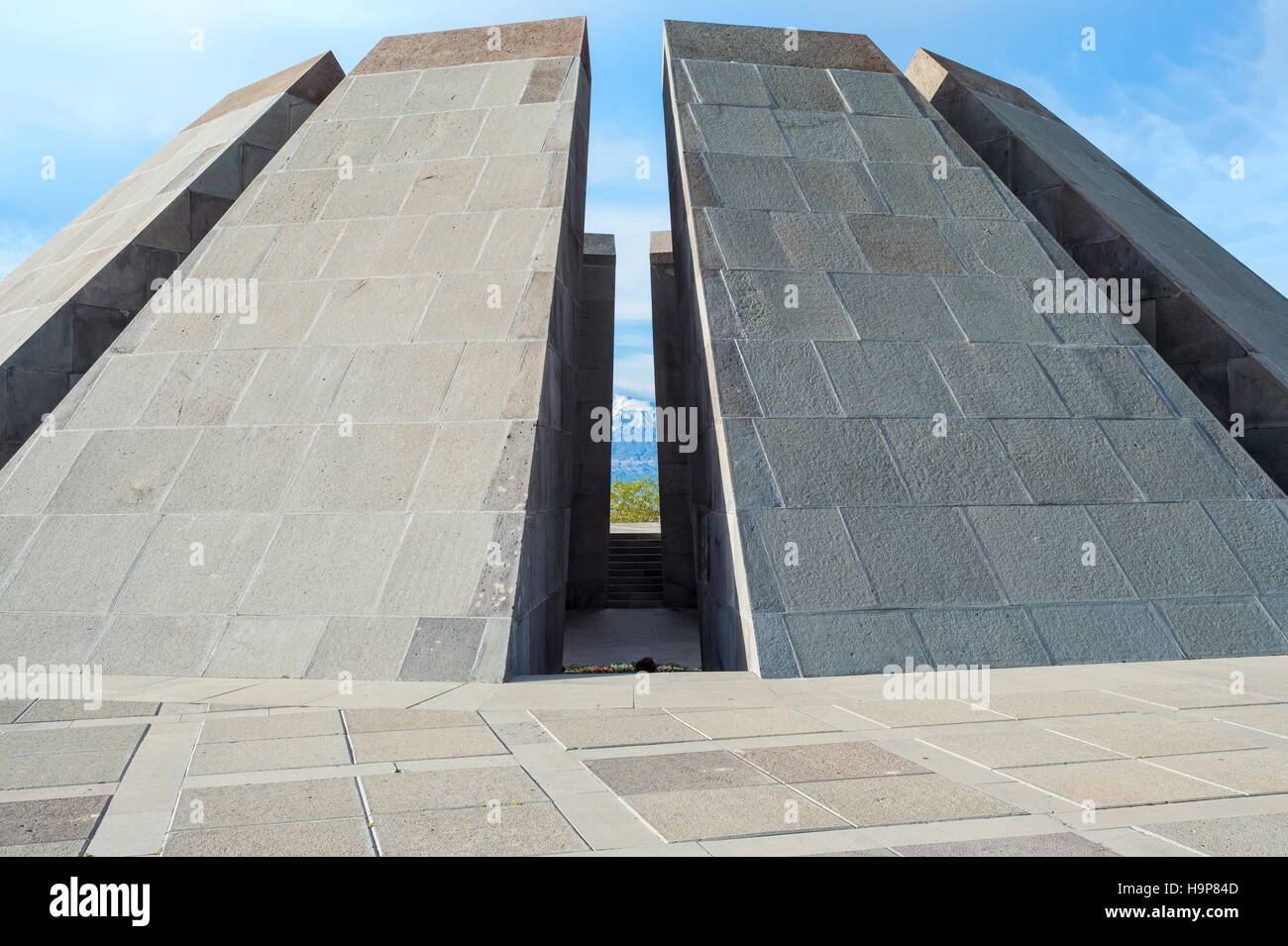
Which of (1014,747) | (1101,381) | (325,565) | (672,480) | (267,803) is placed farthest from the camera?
(672,480)

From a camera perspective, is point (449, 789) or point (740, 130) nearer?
point (449, 789)

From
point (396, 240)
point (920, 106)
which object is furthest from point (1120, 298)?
point (396, 240)

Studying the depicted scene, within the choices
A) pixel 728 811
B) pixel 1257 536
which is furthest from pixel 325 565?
pixel 1257 536

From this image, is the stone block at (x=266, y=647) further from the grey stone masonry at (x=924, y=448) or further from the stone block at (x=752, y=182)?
the stone block at (x=752, y=182)

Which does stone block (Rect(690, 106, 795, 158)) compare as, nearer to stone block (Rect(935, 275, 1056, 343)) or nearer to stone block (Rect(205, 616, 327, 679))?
stone block (Rect(935, 275, 1056, 343))

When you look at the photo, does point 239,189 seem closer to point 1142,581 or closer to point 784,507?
point 784,507

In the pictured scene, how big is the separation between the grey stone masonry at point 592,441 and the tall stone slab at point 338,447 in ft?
11.3

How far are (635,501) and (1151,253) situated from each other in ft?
89.5

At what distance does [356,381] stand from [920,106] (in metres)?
8.24

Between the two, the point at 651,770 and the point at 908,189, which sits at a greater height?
the point at 908,189

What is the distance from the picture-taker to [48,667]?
6.95m

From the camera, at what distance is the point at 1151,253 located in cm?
1123

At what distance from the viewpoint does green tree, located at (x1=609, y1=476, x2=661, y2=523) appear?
117 ft

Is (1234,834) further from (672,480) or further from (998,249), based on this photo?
(672,480)
